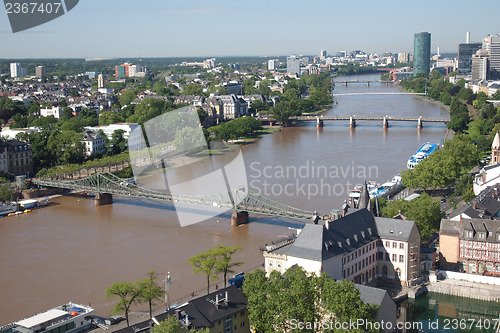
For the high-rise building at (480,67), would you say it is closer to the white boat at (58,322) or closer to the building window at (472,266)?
the building window at (472,266)

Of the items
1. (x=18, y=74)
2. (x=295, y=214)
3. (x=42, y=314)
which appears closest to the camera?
(x=42, y=314)

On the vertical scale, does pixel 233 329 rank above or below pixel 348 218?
below

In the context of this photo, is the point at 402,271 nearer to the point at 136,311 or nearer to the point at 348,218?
the point at 348,218

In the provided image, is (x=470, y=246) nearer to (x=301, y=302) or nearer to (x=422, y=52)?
A: (x=301, y=302)

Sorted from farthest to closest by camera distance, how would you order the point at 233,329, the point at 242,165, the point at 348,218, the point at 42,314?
the point at 242,165 < the point at 348,218 < the point at 42,314 < the point at 233,329

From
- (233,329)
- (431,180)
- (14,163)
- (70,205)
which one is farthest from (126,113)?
(233,329)

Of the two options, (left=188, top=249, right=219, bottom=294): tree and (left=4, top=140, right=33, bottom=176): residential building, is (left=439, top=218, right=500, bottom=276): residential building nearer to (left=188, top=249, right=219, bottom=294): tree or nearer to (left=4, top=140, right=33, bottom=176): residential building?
(left=188, top=249, right=219, bottom=294): tree

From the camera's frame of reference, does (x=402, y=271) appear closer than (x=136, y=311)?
No

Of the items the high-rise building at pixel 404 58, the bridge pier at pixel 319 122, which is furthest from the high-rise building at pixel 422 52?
the bridge pier at pixel 319 122
